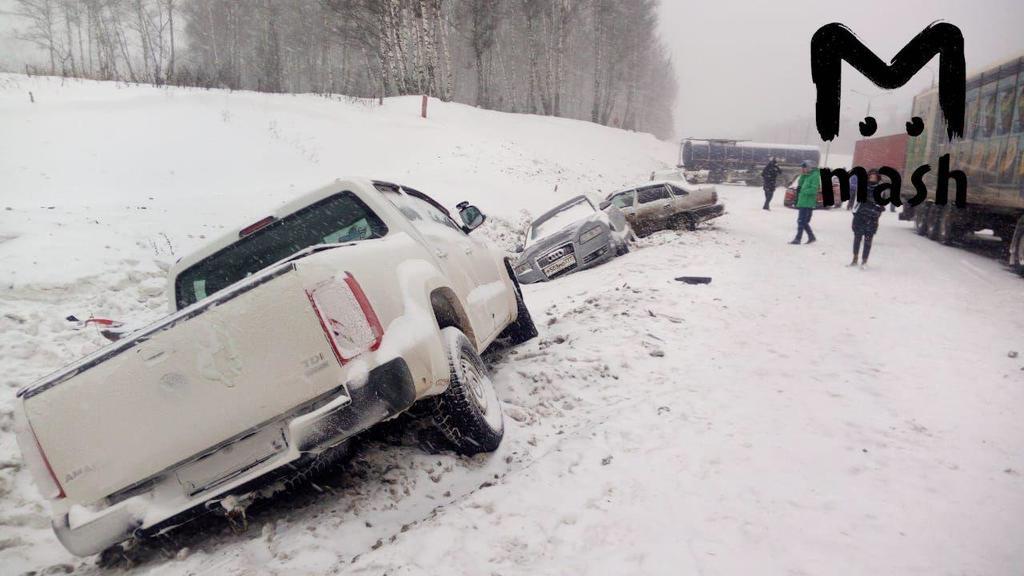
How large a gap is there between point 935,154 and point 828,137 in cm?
1337

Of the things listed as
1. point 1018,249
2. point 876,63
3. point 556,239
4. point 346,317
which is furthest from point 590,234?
point 346,317

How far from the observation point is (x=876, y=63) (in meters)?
4.05

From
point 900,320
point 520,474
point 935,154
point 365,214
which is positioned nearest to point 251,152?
point 365,214

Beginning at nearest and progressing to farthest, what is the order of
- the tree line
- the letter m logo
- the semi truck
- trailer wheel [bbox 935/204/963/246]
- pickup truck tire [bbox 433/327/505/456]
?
pickup truck tire [bbox 433/327/505/456], the letter m logo, the semi truck, trailer wheel [bbox 935/204/963/246], the tree line

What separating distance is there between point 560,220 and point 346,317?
29.8ft

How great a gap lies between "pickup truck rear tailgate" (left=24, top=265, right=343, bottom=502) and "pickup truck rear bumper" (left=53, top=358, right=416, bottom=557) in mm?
110

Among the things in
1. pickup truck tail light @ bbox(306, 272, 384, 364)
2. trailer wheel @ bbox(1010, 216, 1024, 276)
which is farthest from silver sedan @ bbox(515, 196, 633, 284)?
pickup truck tail light @ bbox(306, 272, 384, 364)

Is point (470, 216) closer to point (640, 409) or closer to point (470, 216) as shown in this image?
point (470, 216)

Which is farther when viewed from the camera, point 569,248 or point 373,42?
point 373,42

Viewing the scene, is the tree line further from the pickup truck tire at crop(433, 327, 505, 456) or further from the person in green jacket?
the pickup truck tire at crop(433, 327, 505, 456)

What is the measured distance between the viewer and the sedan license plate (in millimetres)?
10648

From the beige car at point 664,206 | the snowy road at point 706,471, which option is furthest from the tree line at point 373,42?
the snowy road at point 706,471

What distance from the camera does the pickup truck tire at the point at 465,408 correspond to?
315 cm

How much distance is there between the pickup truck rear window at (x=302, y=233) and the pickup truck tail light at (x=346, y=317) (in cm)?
113
